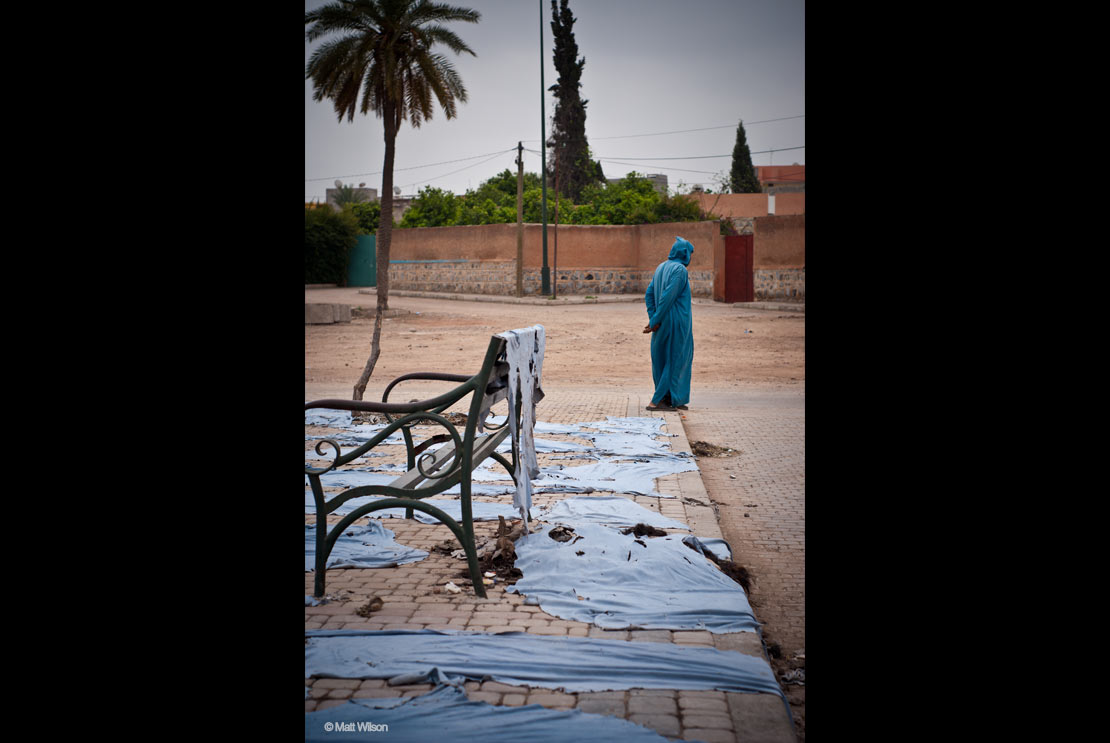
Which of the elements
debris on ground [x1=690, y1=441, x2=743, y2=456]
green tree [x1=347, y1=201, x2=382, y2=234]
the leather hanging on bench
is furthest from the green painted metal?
the leather hanging on bench

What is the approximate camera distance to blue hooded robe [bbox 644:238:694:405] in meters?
8.55

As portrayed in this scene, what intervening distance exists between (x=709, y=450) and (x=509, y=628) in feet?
13.2

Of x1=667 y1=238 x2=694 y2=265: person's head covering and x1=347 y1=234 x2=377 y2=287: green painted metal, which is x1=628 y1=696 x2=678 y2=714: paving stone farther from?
x1=347 y1=234 x2=377 y2=287: green painted metal

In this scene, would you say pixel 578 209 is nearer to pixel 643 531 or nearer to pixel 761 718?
pixel 643 531

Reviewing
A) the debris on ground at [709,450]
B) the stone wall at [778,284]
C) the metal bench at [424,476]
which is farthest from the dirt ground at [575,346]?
the metal bench at [424,476]

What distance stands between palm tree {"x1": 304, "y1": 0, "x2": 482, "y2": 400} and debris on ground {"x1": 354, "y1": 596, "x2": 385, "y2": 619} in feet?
24.9

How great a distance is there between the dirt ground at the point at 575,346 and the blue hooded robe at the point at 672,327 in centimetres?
183

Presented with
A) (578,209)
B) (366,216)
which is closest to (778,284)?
(578,209)

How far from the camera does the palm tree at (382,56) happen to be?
35.3ft

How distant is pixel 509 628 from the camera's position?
2988 millimetres

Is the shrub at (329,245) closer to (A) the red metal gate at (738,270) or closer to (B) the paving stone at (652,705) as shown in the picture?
(A) the red metal gate at (738,270)
